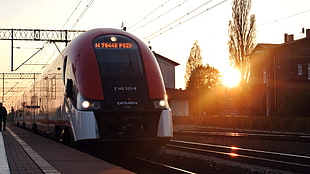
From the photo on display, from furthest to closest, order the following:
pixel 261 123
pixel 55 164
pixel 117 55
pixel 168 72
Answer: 1. pixel 168 72
2. pixel 261 123
3. pixel 117 55
4. pixel 55 164

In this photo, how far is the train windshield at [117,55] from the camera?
42.5 feet

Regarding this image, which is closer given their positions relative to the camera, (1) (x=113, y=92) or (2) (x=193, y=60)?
(1) (x=113, y=92)

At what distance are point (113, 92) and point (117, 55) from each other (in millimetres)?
1267

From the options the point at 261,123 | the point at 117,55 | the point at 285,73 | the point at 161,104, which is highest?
the point at 285,73

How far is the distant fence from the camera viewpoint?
32.2 meters

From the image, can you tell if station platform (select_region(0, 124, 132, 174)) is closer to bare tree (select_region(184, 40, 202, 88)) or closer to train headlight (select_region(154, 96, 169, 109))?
train headlight (select_region(154, 96, 169, 109))

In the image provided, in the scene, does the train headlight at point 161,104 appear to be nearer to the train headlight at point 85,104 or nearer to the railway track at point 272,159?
the train headlight at point 85,104

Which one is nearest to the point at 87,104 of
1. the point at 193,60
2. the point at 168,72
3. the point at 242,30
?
the point at 242,30

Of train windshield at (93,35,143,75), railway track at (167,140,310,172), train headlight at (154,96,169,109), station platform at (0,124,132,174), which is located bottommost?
railway track at (167,140,310,172)

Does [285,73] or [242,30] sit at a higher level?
[242,30]

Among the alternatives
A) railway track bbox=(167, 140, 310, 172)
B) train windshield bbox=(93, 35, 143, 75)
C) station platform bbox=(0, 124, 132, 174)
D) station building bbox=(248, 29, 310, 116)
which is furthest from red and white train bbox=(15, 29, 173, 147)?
station building bbox=(248, 29, 310, 116)

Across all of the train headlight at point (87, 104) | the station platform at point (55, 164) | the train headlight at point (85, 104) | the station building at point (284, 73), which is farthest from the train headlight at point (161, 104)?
the station building at point (284, 73)

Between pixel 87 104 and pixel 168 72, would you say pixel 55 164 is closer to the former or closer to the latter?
pixel 87 104

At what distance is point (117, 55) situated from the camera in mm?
13281
